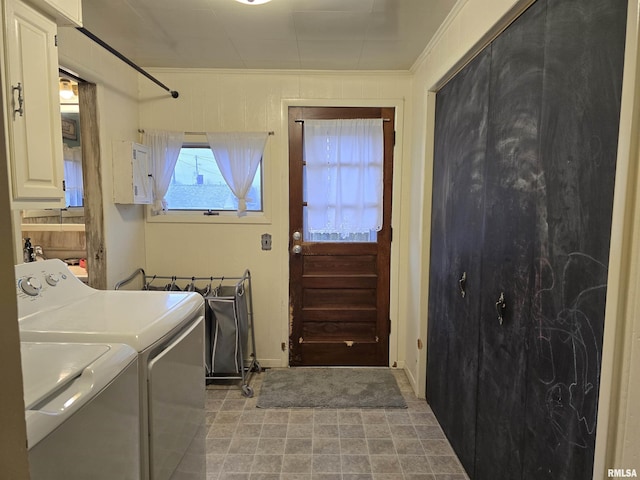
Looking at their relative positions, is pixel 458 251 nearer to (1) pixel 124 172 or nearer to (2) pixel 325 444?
(2) pixel 325 444

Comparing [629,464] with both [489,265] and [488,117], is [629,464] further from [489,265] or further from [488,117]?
[488,117]

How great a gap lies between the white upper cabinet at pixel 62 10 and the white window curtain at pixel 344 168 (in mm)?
1658

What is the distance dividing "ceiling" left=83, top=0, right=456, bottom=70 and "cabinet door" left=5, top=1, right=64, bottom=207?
66 cm

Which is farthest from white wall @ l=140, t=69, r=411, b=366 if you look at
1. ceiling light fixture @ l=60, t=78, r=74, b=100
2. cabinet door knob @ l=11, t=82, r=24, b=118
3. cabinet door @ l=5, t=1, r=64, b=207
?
cabinet door knob @ l=11, t=82, r=24, b=118

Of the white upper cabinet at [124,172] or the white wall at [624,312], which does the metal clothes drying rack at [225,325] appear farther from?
the white wall at [624,312]

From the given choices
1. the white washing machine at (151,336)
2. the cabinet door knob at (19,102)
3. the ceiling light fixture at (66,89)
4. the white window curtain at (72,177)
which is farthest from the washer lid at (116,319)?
the ceiling light fixture at (66,89)

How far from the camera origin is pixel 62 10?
147 centimetres

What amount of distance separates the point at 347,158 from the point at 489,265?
1598mm

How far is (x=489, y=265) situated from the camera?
1.62 meters

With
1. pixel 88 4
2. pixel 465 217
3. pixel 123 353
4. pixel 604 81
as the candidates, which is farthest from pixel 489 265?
pixel 88 4

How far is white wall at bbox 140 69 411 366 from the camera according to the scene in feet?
9.56

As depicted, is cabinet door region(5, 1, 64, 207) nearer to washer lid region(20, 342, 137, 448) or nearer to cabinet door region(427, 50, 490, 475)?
washer lid region(20, 342, 137, 448)

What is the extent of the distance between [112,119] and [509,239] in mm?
2560

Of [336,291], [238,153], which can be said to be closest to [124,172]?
[238,153]
